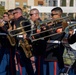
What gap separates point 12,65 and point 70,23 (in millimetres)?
1703

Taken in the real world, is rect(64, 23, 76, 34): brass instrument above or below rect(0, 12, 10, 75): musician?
above

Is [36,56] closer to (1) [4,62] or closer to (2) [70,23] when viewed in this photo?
(1) [4,62]

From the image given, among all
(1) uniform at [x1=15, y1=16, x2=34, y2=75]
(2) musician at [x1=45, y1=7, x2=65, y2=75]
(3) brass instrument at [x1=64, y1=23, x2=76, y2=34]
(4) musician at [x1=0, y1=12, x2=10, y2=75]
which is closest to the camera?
(3) brass instrument at [x1=64, y1=23, x2=76, y2=34]

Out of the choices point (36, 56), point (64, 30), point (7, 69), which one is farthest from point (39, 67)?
point (64, 30)

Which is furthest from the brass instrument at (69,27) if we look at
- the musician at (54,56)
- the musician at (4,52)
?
the musician at (4,52)

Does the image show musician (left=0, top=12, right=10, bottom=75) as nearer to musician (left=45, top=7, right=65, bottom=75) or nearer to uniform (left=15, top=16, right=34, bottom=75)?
uniform (left=15, top=16, right=34, bottom=75)

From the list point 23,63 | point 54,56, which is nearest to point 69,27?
point 54,56

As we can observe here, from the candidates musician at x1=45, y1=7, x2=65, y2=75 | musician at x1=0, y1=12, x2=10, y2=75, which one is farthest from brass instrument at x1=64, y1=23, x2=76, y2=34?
musician at x1=0, y1=12, x2=10, y2=75

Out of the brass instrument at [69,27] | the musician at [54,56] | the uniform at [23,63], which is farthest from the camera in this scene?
the uniform at [23,63]

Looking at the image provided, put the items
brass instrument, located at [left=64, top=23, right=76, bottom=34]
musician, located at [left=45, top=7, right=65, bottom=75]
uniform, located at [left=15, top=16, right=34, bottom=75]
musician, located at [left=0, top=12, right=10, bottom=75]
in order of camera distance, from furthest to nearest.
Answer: uniform, located at [left=15, top=16, right=34, bottom=75]
musician, located at [left=0, top=12, right=10, bottom=75]
musician, located at [left=45, top=7, right=65, bottom=75]
brass instrument, located at [left=64, top=23, right=76, bottom=34]

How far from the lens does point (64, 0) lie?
81.0ft

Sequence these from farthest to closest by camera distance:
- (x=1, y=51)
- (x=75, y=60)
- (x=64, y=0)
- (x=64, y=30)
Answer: (x=64, y=0) → (x=1, y=51) → (x=75, y=60) → (x=64, y=30)

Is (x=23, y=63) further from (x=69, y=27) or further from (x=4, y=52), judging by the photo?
(x=69, y=27)

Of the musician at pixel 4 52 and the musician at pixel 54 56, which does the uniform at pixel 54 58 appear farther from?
the musician at pixel 4 52
